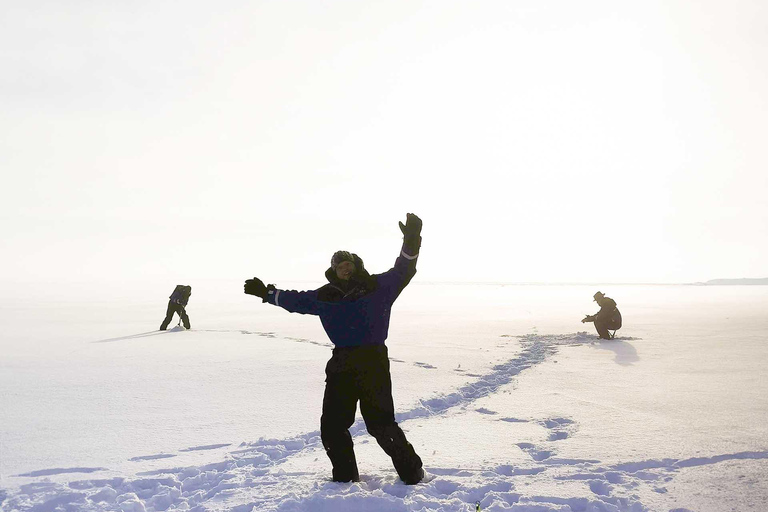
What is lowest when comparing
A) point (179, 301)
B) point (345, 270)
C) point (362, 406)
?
point (362, 406)

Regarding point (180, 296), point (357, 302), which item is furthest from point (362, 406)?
point (180, 296)

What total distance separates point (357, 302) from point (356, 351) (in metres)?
0.36

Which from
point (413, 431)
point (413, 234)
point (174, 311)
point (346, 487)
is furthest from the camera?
point (174, 311)

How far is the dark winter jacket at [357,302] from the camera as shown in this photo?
3938 mm

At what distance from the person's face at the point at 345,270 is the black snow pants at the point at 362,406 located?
1.75ft

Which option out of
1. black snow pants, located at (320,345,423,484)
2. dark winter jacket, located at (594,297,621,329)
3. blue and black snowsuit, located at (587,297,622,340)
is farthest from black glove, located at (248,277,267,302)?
dark winter jacket, located at (594,297,621,329)

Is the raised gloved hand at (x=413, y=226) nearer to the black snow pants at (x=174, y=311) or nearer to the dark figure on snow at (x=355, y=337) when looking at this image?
the dark figure on snow at (x=355, y=337)

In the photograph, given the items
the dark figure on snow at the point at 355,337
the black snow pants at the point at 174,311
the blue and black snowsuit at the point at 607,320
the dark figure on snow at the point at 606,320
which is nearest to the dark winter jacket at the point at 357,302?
the dark figure on snow at the point at 355,337

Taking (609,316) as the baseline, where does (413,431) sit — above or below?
below

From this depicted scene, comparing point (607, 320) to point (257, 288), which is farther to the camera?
point (607, 320)

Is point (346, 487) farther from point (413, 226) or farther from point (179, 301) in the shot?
point (179, 301)

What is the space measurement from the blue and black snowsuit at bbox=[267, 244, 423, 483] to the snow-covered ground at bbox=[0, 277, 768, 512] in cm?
32

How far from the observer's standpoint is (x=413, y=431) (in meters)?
5.45

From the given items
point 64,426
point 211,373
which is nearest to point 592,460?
point 64,426
